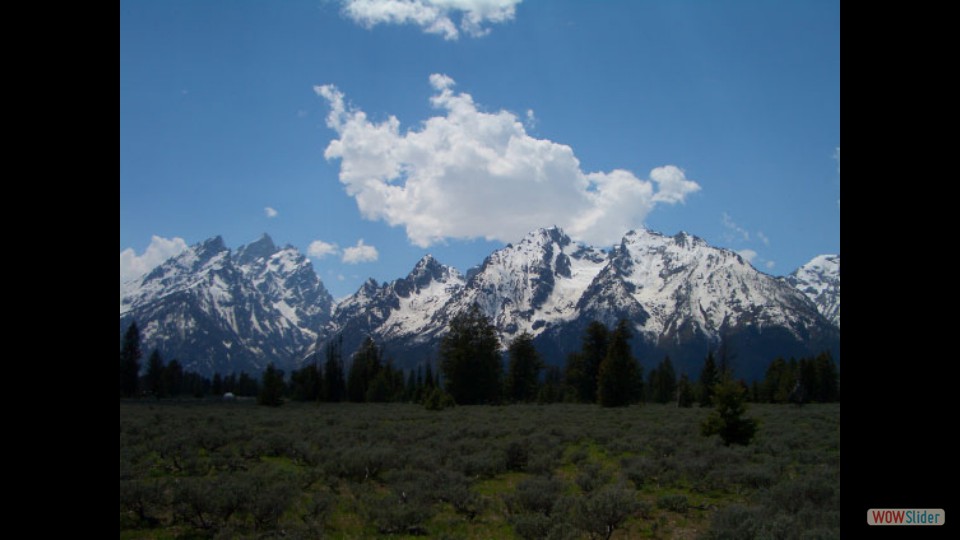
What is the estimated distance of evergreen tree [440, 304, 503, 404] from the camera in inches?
2562

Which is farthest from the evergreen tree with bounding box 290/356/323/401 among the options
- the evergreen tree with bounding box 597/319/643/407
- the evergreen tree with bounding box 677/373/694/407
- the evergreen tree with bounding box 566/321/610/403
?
the evergreen tree with bounding box 677/373/694/407

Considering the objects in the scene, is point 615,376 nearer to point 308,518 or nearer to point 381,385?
point 381,385

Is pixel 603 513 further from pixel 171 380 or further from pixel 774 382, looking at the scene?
pixel 171 380

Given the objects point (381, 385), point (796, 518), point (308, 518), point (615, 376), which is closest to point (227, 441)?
point (308, 518)

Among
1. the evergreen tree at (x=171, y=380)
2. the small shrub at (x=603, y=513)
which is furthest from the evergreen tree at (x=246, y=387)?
the small shrub at (x=603, y=513)

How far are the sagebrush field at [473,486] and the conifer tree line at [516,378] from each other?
29.2 m

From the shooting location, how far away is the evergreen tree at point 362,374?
282 feet

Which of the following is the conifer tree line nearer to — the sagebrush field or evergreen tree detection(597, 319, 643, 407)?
evergreen tree detection(597, 319, 643, 407)

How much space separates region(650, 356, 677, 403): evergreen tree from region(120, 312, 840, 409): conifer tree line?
18cm

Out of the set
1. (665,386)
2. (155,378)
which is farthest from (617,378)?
(155,378)

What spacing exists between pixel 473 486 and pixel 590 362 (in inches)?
2215

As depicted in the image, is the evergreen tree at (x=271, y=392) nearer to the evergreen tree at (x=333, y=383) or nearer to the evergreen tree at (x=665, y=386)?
the evergreen tree at (x=333, y=383)
